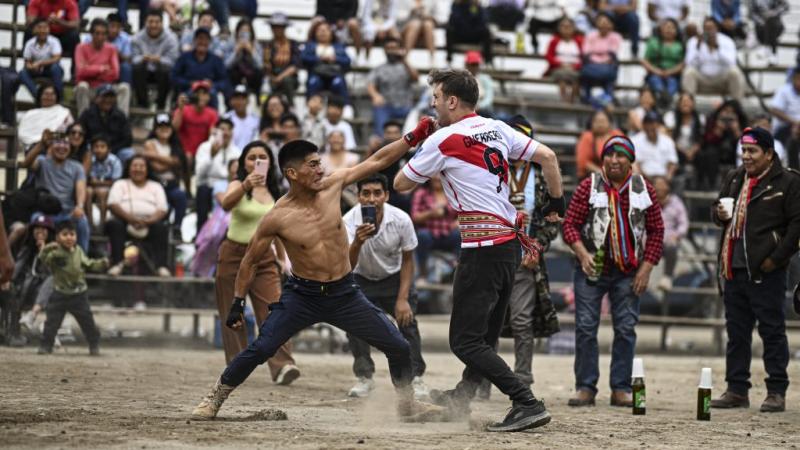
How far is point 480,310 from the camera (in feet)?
27.9

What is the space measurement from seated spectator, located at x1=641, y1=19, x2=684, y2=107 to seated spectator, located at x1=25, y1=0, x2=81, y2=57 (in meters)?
8.67

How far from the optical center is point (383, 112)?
19297 mm

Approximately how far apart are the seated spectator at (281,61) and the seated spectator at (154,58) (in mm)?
1392

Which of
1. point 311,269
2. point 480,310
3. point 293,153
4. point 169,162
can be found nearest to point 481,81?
point 169,162

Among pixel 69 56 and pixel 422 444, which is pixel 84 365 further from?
pixel 69 56

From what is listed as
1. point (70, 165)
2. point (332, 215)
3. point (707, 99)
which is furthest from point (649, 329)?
point (332, 215)

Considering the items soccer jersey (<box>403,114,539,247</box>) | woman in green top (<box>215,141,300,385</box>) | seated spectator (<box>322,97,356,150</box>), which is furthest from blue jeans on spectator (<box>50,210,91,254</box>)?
soccer jersey (<box>403,114,539,247</box>)

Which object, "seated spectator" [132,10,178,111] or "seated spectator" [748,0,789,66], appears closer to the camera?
"seated spectator" [132,10,178,111]

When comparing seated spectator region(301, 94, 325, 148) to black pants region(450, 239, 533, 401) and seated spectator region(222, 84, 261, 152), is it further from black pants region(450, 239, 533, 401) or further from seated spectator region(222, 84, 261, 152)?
black pants region(450, 239, 533, 401)

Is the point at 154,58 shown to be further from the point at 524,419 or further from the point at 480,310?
the point at 524,419

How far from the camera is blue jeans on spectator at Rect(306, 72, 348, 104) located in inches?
759

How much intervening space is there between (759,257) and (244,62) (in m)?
10.5

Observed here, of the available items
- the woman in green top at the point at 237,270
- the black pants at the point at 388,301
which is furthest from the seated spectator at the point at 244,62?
the black pants at the point at 388,301

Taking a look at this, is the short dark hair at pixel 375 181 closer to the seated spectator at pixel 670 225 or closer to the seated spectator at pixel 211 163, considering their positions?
the seated spectator at pixel 211 163
